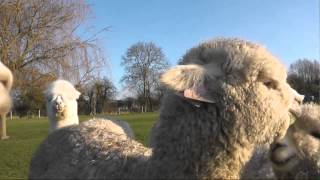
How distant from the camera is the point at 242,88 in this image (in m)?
3.26

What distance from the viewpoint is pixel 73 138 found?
14.5 feet

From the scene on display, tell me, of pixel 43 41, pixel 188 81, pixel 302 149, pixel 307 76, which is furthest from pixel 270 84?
pixel 307 76

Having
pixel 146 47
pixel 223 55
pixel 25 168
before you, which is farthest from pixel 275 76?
pixel 146 47

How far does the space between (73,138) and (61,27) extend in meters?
23.3

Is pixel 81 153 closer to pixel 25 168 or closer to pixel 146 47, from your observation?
pixel 25 168

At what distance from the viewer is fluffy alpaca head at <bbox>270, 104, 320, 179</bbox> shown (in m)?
3.91

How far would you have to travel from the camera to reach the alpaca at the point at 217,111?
3.15m

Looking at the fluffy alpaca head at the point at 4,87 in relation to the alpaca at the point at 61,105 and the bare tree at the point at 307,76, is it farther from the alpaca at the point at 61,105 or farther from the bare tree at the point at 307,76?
the bare tree at the point at 307,76

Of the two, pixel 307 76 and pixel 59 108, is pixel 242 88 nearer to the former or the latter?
pixel 59 108

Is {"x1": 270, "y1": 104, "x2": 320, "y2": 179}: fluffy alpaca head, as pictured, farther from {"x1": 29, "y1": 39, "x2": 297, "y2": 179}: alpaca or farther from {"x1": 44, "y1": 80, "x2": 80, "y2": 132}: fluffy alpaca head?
{"x1": 44, "y1": 80, "x2": 80, "y2": 132}: fluffy alpaca head

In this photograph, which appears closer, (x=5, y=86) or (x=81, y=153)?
(x=5, y=86)

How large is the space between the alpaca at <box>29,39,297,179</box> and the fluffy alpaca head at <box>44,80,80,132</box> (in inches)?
210

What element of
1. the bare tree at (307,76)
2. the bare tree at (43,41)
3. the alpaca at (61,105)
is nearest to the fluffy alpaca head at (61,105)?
the alpaca at (61,105)

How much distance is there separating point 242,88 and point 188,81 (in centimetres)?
38
